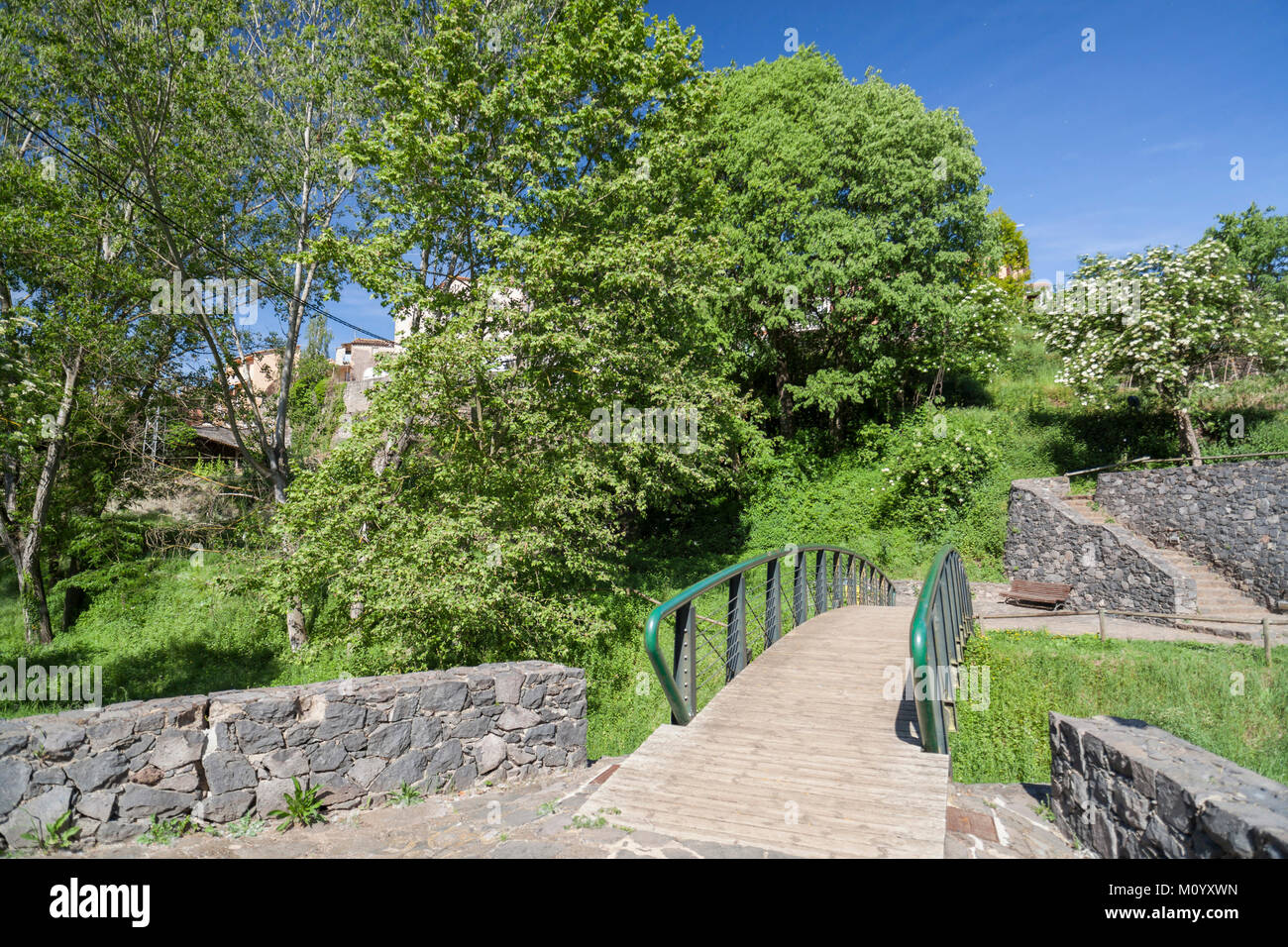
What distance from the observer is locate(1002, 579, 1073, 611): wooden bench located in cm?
1566

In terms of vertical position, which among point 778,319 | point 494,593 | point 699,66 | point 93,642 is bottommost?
point 93,642

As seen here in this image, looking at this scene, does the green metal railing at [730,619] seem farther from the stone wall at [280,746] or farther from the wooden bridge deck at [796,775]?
the stone wall at [280,746]

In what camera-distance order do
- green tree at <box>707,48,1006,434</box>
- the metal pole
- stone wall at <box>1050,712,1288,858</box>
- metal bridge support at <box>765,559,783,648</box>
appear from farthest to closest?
green tree at <box>707,48,1006,434</box>, the metal pole, metal bridge support at <box>765,559,783,648</box>, stone wall at <box>1050,712,1288,858</box>

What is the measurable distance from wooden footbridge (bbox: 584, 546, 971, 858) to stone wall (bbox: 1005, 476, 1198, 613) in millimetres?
10424

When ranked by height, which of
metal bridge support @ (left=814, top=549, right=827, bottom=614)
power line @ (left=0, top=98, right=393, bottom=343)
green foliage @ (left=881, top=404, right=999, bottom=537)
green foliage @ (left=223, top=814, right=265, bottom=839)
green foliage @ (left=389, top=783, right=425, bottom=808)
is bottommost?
green foliage @ (left=389, top=783, right=425, bottom=808)

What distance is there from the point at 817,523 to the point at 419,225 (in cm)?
1338

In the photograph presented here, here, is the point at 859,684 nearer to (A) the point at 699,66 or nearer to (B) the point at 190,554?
(A) the point at 699,66

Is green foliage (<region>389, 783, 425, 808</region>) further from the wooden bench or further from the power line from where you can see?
the wooden bench

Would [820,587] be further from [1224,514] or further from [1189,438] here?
[1189,438]

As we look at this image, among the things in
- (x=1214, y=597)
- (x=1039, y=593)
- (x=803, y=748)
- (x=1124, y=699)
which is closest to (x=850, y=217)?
(x=1039, y=593)

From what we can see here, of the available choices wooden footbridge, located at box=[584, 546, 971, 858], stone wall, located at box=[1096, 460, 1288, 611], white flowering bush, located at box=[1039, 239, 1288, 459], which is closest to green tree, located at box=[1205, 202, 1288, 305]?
white flowering bush, located at box=[1039, 239, 1288, 459]

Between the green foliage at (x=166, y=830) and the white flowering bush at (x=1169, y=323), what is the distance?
19935mm
